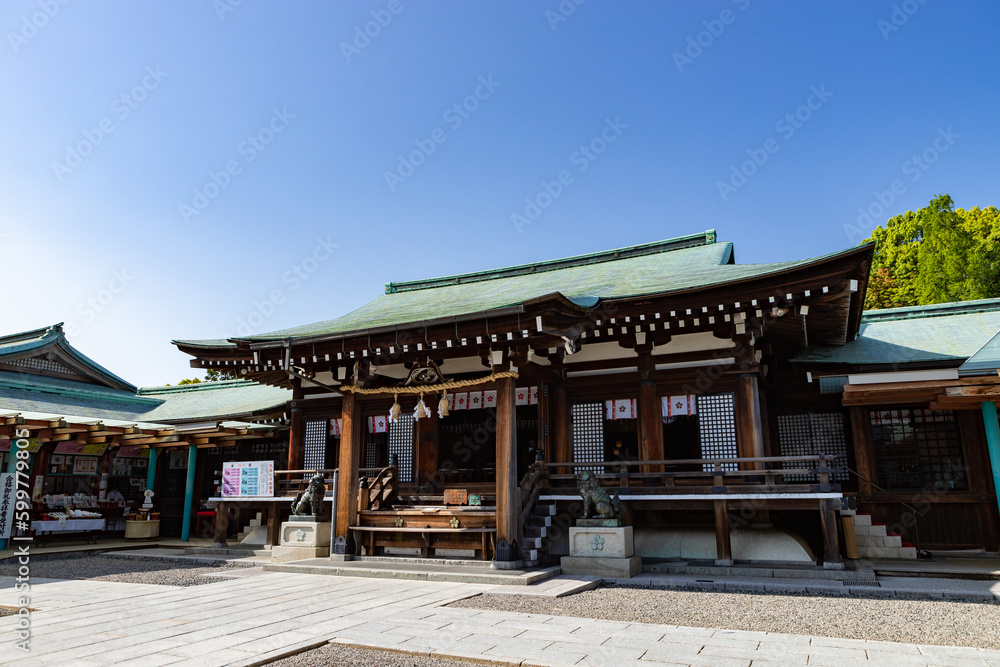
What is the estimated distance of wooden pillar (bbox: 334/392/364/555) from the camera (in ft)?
39.4

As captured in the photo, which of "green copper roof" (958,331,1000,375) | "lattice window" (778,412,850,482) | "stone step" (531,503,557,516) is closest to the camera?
"green copper roof" (958,331,1000,375)

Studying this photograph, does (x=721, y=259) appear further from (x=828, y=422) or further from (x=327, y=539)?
(x=327, y=539)

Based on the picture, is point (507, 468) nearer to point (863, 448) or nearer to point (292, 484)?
point (292, 484)

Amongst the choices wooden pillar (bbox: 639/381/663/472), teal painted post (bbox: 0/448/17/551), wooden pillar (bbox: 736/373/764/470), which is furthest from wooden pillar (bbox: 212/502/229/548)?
Answer: wooden pillar (bbox: 736/373/764/470)

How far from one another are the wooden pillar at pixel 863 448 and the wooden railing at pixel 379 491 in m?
9.90

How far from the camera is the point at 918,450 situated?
13.3m

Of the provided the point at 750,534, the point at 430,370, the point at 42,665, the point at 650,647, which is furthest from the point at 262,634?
the point at 750,534

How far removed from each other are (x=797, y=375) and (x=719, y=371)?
336 cm

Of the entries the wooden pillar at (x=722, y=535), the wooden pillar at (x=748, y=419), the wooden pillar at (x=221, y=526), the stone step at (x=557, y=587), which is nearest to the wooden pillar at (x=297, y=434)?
the wooden pillar at (x=221, y=526)

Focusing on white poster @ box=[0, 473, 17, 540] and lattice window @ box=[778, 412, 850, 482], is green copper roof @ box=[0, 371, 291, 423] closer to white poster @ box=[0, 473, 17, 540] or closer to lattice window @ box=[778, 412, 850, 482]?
white poster @ box=[0, 473, 17, 540]

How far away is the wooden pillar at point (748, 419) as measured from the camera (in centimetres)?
1148

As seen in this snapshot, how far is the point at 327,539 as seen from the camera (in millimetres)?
12742

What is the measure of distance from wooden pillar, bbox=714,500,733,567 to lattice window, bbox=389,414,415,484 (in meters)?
6.91

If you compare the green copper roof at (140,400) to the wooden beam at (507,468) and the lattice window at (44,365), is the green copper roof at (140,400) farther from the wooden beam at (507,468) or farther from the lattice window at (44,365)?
the wooden beam at (507,468)
